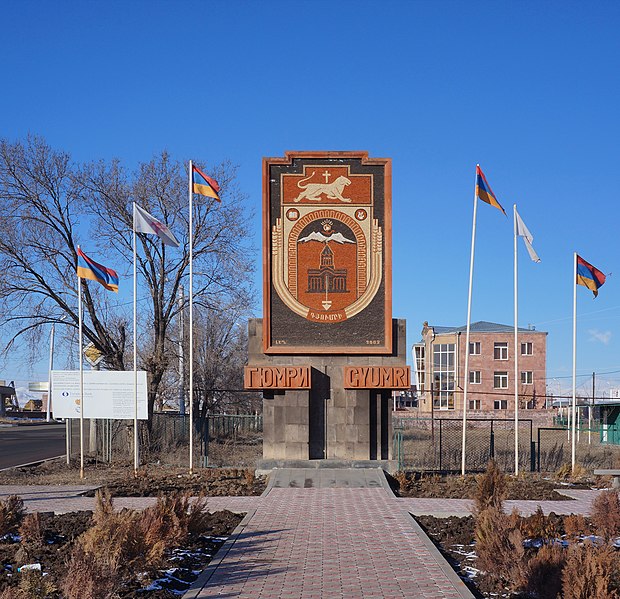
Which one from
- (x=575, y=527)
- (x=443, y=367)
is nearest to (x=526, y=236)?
(x=575, y=527)

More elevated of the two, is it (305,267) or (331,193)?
(331,193)

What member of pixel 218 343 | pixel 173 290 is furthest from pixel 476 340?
pixel 173 290

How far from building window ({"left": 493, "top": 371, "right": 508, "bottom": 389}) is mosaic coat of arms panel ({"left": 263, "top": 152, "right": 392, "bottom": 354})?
184 ft

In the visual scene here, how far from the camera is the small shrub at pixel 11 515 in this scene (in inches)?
522

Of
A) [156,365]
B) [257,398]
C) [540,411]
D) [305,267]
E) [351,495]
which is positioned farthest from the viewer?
[540,411]

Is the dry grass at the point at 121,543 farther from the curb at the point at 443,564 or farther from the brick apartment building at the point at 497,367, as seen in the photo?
the brick apartment building at the point at 497,367

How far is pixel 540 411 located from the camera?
241ft

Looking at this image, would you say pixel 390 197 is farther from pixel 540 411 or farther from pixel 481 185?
pixel 540 411

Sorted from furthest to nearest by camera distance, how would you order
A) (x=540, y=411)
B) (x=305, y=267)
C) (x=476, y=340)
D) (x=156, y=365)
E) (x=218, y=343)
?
(x=476, y=340), (x=540, y=411), (x=218, y=343), (x=156, y=365), (x=305, y=267)

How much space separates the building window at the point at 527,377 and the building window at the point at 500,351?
218cm

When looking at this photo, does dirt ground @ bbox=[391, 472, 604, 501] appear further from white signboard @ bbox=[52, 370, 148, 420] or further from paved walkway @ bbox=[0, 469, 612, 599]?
white signboard @ bbox=[52, 370, 148, 420]

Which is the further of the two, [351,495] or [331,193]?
[331,193]

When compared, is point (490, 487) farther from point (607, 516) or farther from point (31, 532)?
point (31, 532)

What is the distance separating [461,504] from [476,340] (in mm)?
61786
